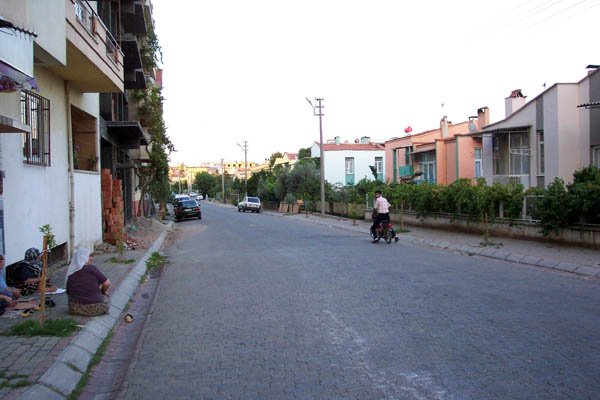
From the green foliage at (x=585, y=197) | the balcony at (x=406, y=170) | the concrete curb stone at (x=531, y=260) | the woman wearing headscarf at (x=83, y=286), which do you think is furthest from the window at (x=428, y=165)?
the woman wearing headscarf at (x=83, y=286)

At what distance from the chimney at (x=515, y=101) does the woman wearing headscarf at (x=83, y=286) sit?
93.5ft

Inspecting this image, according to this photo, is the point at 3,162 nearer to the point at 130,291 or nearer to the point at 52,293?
the point at 52,293

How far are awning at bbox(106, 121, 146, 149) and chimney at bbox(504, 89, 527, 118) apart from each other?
2125 cm

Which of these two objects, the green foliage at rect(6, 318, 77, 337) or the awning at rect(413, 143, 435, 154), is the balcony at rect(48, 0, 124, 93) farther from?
the awning at rect(413, 143, 435, 154)

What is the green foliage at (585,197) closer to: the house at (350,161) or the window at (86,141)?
the window at (86,141)

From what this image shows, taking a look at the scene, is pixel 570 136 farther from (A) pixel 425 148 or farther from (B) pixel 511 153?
(A) pixel 425 148

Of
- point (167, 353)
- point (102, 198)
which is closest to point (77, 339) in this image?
point (167, 353)

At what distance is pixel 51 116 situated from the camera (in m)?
11.8

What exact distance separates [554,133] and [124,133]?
19423 mm

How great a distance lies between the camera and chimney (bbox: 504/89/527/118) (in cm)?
3061

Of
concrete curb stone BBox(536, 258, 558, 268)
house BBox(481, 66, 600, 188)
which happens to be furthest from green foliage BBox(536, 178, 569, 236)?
house BBox(481, 66, 600, 188)

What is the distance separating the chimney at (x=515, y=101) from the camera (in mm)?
30609

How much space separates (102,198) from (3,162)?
383 inches

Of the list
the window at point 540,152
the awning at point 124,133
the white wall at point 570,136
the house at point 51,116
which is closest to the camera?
the house at point 51,116
